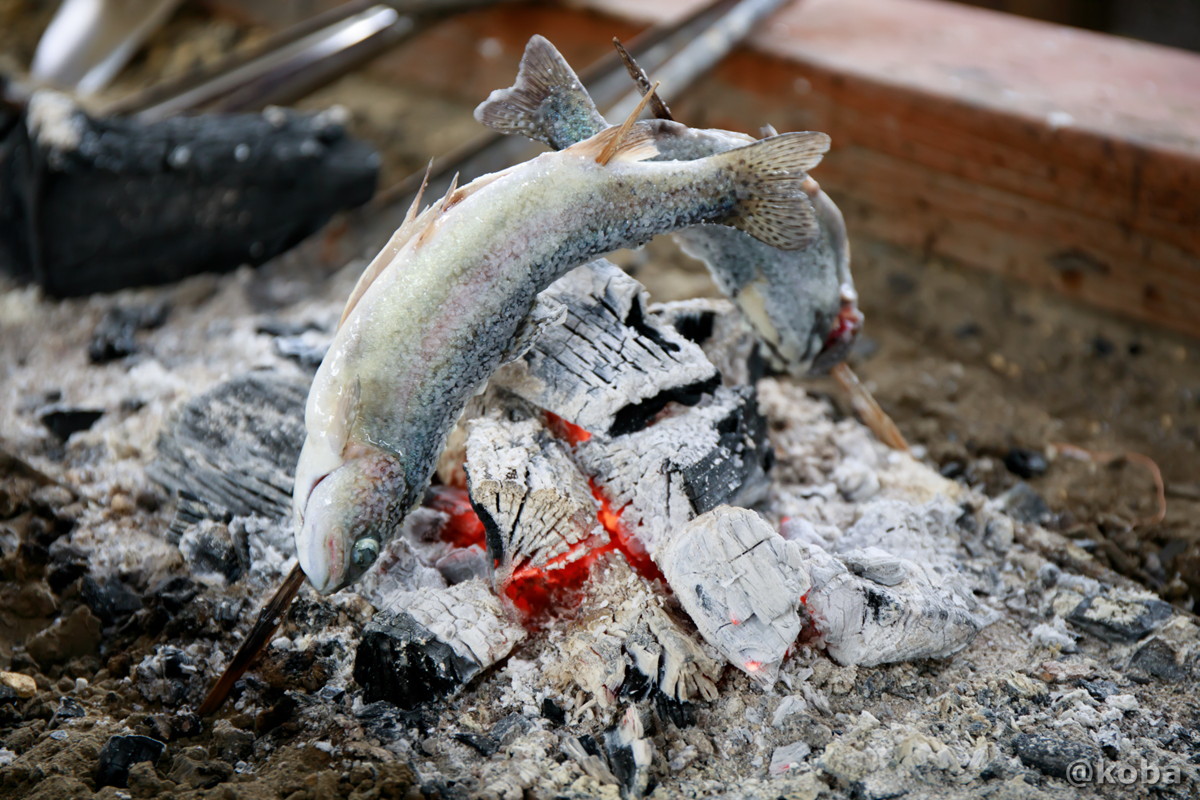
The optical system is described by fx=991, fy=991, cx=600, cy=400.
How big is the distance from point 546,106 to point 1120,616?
182 centimetres

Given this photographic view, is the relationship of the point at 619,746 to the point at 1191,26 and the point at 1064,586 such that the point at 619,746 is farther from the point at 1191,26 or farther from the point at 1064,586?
the point at 1191,26

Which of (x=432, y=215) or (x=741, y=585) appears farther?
(x=741, y=585)

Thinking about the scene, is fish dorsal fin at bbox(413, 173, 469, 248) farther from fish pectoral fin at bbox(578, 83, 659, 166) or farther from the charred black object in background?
the charred black object in background

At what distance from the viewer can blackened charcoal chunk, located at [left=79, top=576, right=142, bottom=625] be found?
2311mm

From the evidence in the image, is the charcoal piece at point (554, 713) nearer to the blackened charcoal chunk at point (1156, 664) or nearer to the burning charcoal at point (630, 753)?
the burning charcoal at point (630, 753)

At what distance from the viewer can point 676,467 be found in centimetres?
226

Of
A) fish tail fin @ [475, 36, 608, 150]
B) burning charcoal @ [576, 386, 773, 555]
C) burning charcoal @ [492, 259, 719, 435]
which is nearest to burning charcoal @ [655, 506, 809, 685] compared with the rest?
burning charcoal @ [576, 386, 773, 555]

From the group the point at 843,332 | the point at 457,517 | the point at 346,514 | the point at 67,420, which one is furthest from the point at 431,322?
the point at 67,420

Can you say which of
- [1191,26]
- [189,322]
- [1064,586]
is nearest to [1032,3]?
[1191,26]

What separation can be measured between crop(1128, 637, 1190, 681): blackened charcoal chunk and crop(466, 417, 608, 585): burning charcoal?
4.10 feet

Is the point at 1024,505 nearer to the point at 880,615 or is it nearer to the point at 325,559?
the point at 880,615

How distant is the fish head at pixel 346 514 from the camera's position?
1846 millimetres

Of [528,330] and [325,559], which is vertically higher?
[528,330]

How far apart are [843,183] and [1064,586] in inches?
86.6
